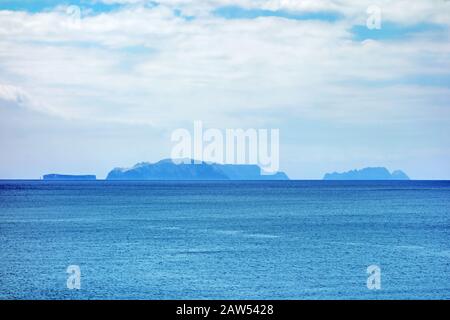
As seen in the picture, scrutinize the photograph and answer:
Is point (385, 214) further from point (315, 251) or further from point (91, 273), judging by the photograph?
point (91, 273)

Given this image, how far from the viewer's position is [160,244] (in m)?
61.6

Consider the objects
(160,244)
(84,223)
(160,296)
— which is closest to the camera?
(160,296)

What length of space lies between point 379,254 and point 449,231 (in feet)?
79.3

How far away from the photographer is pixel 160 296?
38.2 metres

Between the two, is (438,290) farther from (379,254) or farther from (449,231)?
(449,231)

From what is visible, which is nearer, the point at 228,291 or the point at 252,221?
the point at 228,291

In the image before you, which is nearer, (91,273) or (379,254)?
(91,273)

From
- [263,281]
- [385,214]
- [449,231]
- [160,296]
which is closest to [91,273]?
[160,296]

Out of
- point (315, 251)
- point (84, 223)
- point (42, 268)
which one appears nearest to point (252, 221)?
point (84, 223)

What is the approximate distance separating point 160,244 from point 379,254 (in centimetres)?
2122
